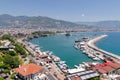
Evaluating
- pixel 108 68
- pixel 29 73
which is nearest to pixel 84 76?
pixel 108 68

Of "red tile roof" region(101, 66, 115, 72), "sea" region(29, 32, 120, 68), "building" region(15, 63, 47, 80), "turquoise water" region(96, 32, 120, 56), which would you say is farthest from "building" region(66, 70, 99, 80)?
"turquoise water" region(96, 32, 120, 56)

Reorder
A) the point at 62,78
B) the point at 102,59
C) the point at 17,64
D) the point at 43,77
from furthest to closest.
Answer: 1. the point at 102,59
2. the point at 17,64
3. the point at 62,78
4. the point at 43,77

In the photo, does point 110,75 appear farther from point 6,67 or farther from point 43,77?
point 6,67

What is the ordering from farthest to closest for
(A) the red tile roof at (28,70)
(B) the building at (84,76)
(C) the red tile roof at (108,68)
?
(C) the red tile roof at (108,68), (B) the building at (84,76), (A) the red tile roof at (28,70)

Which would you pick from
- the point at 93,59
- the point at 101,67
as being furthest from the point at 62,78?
the point at 93,59

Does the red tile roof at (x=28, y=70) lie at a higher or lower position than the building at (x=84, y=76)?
higher

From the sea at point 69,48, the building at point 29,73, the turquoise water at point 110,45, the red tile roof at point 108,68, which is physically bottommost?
the turquoise water at point 110,45

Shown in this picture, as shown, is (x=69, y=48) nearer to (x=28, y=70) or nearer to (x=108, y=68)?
(x=108, y=68)

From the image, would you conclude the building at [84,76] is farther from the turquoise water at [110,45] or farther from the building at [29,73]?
the turquoise water at [110,45]

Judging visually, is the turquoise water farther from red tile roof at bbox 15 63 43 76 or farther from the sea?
red tile roof at bbox 15 63 43 76

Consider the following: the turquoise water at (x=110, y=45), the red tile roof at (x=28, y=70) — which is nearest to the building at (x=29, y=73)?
the red tile roof at (x=28, y=70)

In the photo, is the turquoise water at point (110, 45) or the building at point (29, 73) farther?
the turquoise water at point (110, 45)
